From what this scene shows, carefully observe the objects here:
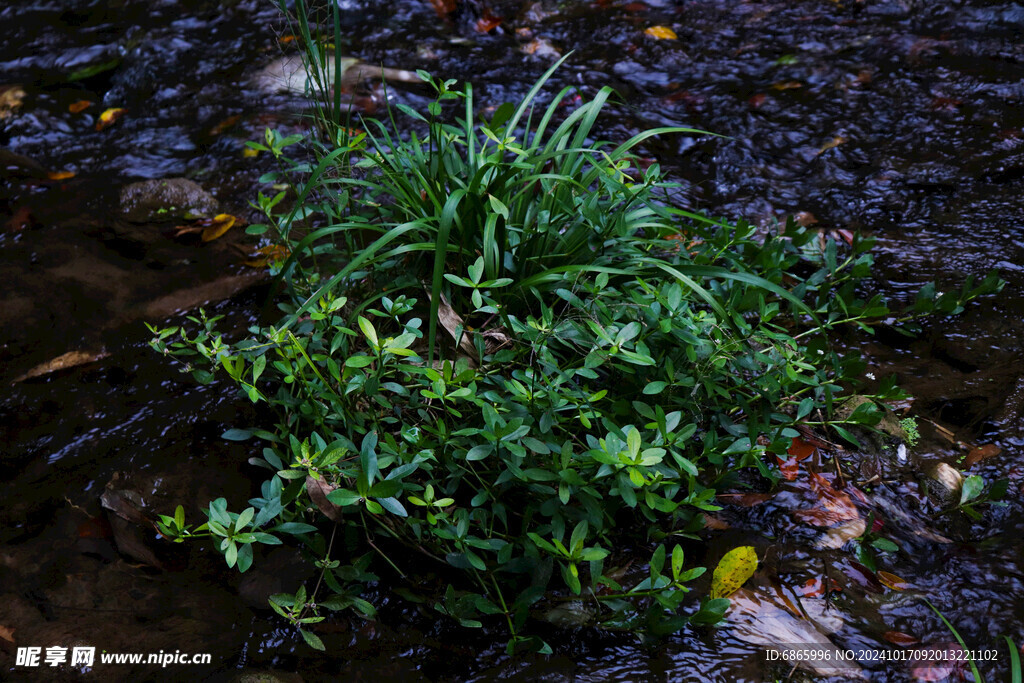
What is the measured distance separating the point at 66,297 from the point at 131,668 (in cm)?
161

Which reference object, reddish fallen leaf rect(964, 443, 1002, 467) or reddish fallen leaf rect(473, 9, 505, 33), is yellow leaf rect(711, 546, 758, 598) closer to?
reddish fallen leaf rect(964, 443, 1002, 467)

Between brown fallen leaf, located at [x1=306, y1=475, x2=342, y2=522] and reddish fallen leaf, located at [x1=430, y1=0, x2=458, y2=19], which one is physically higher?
reddish fallen leaf, located at [x1=430, y1=0, x2=458, y2=19]

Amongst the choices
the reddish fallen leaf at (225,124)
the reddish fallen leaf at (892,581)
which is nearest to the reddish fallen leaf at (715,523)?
the reddish fallen leaf at (892,581)

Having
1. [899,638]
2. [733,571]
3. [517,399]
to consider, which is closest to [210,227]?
[517,399]

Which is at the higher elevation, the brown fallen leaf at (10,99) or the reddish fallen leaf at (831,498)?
the brown fallen leaf at (10,99)

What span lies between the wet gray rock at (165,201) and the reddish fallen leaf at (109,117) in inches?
35.3

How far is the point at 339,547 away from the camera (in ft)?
5.76

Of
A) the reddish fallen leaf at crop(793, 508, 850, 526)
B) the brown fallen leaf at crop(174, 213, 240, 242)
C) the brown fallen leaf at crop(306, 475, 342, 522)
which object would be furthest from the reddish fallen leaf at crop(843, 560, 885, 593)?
the brown fallen leaf at crop(174, 213, 240, 242)

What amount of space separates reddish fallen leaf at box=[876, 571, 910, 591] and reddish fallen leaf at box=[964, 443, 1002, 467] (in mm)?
478

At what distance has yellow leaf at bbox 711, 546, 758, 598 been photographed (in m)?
1.65

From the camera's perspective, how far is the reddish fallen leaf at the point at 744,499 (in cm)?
183

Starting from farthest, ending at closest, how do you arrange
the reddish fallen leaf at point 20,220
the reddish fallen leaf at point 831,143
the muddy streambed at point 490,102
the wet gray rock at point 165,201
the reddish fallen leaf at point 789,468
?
the reddish fallen leaf at point 831,143, the wet gray rock at point 165,201, the reddish fallen leaf at point 20,220, the reddish fallen leaf at point 789,468, the muddy streambed at point 490,102

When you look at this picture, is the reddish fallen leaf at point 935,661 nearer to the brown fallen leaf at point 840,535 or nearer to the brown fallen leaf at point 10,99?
the brown fallen leaf at point 840,535

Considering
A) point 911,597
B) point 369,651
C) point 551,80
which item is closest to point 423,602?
point 369,651
